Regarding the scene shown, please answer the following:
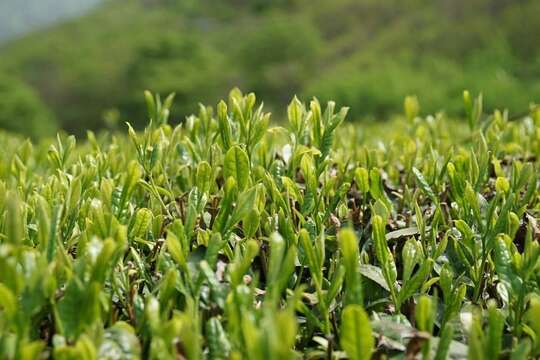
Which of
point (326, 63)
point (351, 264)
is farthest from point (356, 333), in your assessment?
point (326, 63)

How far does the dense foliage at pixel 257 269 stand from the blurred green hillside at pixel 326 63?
18.6 m

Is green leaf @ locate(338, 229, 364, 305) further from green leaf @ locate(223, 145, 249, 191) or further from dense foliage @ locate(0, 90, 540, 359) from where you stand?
green leaf @ locate(223, 145, 249, 191)

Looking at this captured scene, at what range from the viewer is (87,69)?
3556 cm

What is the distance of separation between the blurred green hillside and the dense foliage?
1865 centimetres

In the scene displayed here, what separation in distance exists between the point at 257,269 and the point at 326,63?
1454 inches

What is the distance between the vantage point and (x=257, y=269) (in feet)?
3.04

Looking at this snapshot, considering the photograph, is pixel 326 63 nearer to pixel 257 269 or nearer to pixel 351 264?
pixel 257 269

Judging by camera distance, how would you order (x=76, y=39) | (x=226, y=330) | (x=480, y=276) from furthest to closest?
(x=76, y=39) < (x=480, y=276) < (x=226, y=330)

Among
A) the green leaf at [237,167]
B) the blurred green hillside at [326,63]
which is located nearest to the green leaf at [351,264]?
the green leaf at [237,167]

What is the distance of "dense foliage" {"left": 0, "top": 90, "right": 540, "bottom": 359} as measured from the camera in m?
0.63

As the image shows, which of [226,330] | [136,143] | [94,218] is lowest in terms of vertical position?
[226,330]

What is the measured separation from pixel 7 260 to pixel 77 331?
0.11 metres

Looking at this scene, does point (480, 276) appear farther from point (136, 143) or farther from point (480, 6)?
point (480, 6)

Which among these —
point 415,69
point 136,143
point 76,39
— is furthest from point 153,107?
point 76,39
